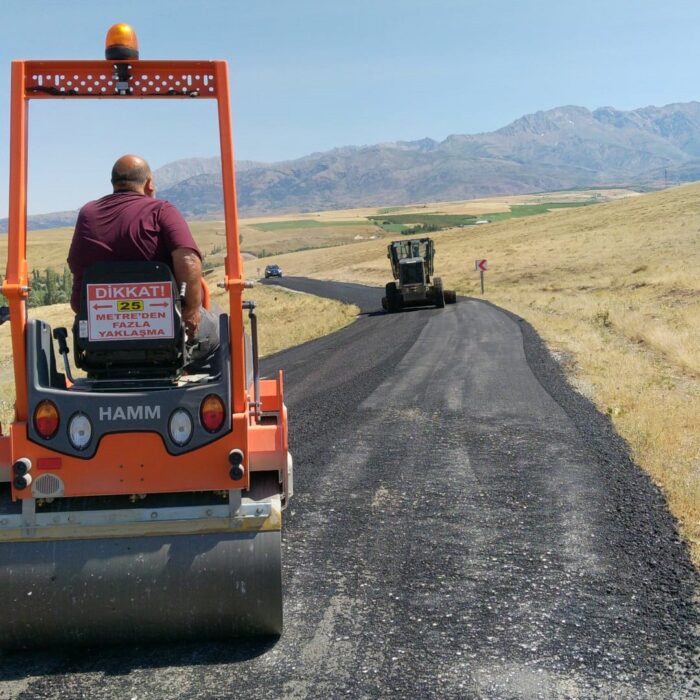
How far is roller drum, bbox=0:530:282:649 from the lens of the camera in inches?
169

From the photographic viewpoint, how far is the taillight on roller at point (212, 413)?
4.40m

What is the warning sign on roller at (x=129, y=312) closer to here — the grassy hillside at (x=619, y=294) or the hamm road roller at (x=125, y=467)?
the hamm road roller at (x=125, y=467)

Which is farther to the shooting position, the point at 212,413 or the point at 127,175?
the point at 127,175

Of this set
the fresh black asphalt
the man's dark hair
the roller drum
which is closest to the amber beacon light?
the man's dark hair

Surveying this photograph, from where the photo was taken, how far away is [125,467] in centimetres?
434

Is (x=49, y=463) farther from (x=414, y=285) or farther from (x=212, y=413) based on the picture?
(x=414, y=285)

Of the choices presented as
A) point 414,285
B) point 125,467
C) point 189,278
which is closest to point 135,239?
point 189,278

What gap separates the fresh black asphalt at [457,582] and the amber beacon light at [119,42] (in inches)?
125

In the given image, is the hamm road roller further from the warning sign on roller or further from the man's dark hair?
the man's dark hair

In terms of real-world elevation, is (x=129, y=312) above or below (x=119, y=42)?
below

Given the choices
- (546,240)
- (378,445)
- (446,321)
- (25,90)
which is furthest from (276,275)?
(25,90)

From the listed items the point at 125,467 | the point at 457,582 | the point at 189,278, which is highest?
the point at 189,278

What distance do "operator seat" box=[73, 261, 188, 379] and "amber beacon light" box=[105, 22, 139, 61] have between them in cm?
113

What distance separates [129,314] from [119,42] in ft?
4.75
